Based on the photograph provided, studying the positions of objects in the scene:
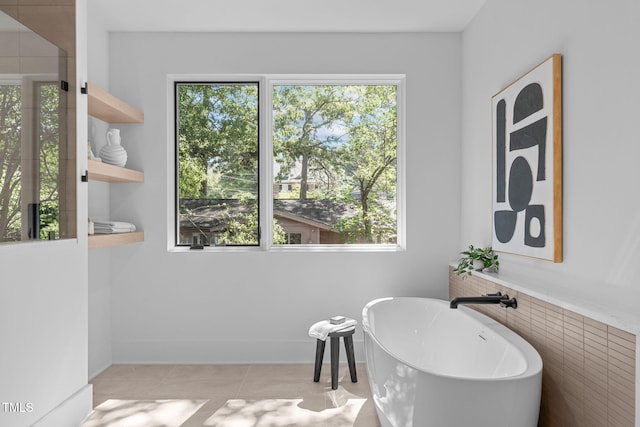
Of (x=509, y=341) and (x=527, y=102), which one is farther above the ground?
(x=527, y=102)

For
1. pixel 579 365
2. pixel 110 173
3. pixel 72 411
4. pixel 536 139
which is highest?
pixel 536 139

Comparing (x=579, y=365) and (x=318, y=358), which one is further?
(x=318, y=358)

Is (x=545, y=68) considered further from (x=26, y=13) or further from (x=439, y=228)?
(x=26, y=13)

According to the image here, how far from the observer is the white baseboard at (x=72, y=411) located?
81.5 inches

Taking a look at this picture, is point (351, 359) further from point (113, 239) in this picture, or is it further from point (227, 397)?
point (113, 239)

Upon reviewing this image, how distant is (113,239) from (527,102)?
2.66m

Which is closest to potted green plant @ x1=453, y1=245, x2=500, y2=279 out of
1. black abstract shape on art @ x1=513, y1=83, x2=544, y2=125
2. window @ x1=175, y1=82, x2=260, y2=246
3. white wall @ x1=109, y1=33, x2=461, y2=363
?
white wall @ x1=109, y1=33, x2=461, y2=363

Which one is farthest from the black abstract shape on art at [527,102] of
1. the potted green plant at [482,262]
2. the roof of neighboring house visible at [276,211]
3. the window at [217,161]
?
the window at [217,161]

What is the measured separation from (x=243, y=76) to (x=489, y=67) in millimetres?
1822

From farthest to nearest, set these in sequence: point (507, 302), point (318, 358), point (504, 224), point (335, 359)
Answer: point (318, 358) < point (335, 359) < point (504, 224) < point (507, 302)

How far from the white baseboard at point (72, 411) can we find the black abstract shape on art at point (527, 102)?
112 inches

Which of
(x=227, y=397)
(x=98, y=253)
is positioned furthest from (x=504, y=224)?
(x=98, y=253)

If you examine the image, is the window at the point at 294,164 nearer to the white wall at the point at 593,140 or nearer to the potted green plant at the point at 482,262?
the potted green plant at the point at 482,262

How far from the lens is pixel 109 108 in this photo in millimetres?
2842
